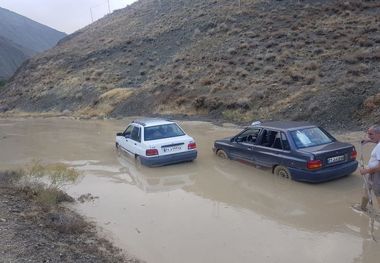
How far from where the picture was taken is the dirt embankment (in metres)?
6.23

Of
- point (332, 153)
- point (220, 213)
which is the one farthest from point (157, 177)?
point (332, 153)

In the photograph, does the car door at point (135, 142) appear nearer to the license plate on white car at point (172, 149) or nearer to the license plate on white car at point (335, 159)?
the license plate on white car at point (172, 149)

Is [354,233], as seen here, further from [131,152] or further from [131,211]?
[131,152]

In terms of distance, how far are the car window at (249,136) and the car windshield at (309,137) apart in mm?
1280

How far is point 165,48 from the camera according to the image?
4556 centimetres

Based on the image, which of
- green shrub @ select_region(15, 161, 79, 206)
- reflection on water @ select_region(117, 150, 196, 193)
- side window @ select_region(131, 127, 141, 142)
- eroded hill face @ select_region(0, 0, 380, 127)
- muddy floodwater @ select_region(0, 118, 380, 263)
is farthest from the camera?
eroded hill face @ select_region(0, 0, 380, 127)

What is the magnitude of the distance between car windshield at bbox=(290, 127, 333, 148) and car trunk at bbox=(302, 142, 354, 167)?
0.20 metres

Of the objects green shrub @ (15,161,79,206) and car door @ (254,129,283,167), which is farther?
car door @ (254,129,283,167)

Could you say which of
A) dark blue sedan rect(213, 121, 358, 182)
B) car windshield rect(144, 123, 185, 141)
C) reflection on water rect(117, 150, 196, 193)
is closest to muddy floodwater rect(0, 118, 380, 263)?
reflection on water rect(117, 150, 196, 193)

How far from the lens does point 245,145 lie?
39.7ft

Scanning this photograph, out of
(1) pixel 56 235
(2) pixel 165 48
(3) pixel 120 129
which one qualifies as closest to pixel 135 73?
(2) pixel 165 48

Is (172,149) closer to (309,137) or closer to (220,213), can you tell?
(309,137)

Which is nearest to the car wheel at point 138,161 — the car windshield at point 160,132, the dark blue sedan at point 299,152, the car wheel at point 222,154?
the car windshield at point 160,132

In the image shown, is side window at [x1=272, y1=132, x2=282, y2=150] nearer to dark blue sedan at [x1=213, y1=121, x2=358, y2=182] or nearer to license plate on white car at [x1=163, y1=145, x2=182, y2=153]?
dark blue sedan at [x1=213, y1=121, x2=358, y2=182]
